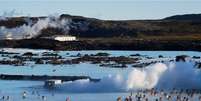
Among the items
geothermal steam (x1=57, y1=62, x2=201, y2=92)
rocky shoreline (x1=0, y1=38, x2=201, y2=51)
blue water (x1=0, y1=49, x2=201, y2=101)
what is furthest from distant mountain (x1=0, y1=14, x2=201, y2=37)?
geothermal steam (x1=57, y1=62, x2=201, y2=92)

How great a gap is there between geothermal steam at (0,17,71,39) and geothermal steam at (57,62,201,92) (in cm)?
8692

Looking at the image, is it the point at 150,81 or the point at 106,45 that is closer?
the point at 150,81

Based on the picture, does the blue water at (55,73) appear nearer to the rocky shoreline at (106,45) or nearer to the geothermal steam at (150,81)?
the geothermal steam at (150,81)

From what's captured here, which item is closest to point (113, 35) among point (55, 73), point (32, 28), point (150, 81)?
point (32, 28)

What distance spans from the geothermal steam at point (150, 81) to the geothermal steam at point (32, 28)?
285 ft

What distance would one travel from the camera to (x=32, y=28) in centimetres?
14638

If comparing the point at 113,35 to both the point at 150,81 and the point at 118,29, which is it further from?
the point at 150,81

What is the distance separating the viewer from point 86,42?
11488cm

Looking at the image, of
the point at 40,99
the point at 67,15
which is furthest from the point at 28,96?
the point at 67,15

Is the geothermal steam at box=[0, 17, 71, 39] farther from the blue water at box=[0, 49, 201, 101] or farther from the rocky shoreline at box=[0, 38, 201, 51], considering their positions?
the blue water at box=[0, 49, 201, 101]

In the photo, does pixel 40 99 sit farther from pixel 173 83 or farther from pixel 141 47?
pixel 141 47

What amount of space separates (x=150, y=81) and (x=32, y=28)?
100m

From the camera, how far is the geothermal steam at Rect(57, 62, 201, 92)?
46.2 m

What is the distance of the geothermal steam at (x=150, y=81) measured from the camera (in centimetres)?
4622
